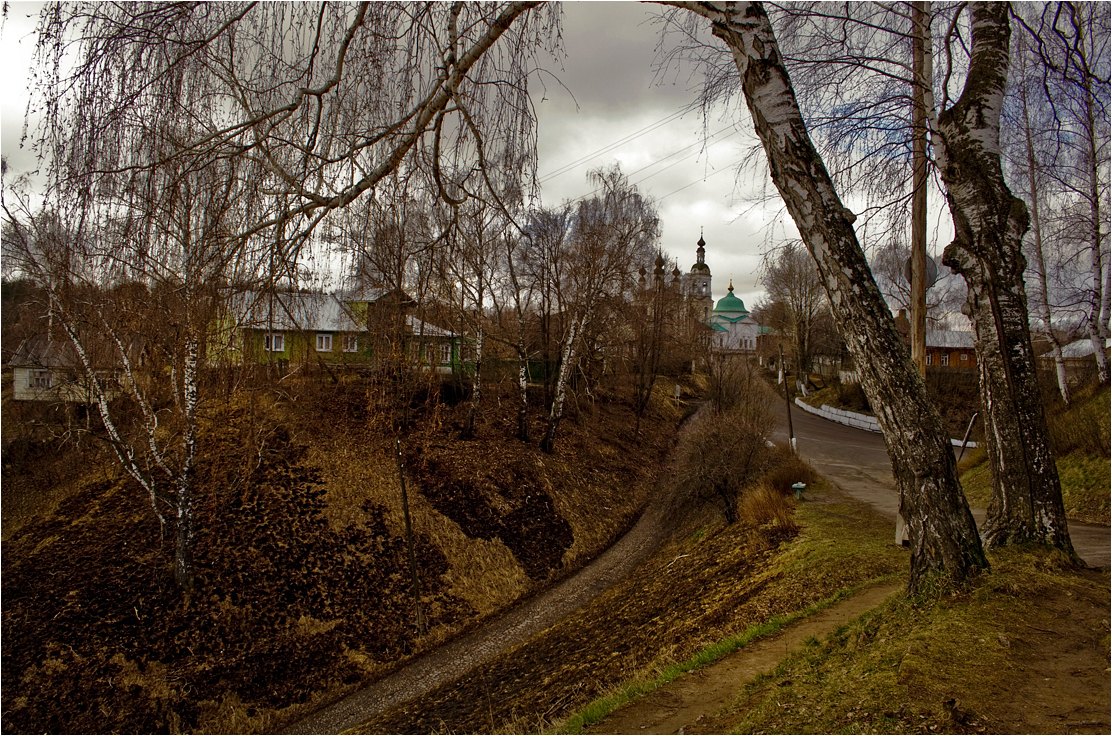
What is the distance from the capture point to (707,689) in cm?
477

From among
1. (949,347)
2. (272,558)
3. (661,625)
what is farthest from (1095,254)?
(949,347)

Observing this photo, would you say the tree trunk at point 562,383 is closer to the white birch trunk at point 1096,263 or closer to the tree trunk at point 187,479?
the tree trunk at point 187,479

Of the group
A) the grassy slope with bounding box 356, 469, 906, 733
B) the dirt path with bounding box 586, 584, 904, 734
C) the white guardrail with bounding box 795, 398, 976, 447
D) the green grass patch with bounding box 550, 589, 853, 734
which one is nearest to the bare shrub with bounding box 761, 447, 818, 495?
the grassy slope with bounding box 356, 469, 906, 733

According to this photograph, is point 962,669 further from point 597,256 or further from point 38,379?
point 38,379

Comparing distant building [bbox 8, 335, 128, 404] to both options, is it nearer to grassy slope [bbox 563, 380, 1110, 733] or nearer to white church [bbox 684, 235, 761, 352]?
grassy slope [bbox 563, 380, 1110, 733]

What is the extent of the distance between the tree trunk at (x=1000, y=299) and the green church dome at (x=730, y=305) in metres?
81.4

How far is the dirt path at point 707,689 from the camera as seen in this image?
421 centimetres

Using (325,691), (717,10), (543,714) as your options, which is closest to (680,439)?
(325,691)

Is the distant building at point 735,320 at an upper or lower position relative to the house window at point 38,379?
upper

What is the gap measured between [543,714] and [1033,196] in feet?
53.7

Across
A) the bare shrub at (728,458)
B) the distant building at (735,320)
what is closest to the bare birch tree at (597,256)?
the bare shrub at (728,458)

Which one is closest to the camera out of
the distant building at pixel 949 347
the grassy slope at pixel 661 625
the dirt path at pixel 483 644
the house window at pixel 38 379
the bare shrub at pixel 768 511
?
the grassy slope at pixel 661 625

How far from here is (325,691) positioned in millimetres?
10305

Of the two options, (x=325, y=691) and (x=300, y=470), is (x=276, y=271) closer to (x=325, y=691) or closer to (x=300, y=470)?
Result: (x=325, y=691)
